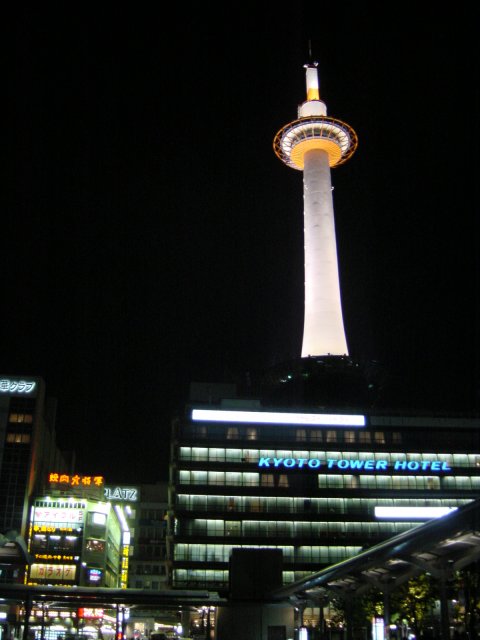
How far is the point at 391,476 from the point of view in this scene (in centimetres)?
10869

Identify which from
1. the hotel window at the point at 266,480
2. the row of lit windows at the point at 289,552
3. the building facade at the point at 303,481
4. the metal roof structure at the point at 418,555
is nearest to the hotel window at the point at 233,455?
the building facade at the point at 303,481

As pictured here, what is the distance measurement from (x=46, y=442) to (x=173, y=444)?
2718cm

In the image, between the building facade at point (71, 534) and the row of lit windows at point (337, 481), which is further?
the building facade at point (71, 534)

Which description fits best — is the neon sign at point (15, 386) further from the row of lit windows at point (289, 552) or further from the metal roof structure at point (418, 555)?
the metal roof structure at point (418, 555)

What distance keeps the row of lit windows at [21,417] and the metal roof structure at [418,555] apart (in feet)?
280

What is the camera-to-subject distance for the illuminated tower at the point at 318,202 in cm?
11900

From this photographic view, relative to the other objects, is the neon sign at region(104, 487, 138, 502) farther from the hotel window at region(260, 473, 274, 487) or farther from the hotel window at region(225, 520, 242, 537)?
the hotel window at region(260, 473, 274, 487)

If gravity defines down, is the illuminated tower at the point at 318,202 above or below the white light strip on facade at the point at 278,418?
above

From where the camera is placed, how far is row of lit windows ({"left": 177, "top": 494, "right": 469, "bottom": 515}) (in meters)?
103

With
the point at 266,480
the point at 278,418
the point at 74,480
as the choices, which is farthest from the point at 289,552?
the point at 74,480

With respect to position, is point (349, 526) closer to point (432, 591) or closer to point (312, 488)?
point (312, 488)

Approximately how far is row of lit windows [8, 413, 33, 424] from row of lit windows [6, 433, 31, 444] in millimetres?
2162

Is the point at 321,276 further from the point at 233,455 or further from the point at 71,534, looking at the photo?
the point at 71,534

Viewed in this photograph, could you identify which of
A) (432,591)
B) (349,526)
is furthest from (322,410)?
(432,591)
